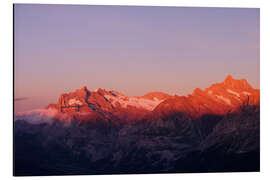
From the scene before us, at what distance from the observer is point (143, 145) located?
8391 mm

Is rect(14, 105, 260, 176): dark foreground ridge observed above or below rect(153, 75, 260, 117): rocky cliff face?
below

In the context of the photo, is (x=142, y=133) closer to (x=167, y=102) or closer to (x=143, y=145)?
(x=143, y=145)

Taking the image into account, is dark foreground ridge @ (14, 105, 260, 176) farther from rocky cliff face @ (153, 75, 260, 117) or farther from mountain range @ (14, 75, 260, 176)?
rocky cliff face @ (153, 75, 260, 117)

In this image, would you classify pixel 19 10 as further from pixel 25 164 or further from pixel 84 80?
pixel 25 164

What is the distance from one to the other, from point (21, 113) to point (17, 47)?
139 centimetres

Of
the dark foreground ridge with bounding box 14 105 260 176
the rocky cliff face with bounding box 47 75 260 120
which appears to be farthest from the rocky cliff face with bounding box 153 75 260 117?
the dark foreground ridge with bounding box 14 105 260 176

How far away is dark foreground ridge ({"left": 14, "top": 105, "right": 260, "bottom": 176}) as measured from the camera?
8.18m

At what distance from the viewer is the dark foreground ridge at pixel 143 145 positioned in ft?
26.8

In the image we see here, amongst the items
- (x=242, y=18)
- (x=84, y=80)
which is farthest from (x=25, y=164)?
(x=242, y=18)

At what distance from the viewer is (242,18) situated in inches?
339

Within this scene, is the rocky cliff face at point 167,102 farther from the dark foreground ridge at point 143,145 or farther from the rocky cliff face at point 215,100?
the dark foreground ridge at point 143,145

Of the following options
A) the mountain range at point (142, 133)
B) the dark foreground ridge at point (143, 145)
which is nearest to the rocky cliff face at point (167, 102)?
the mountain range at point (142, 133)

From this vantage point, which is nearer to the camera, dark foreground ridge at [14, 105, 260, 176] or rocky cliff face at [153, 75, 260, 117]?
dark foreground ridge at [14, 105, 260, 176]

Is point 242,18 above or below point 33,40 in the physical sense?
above
